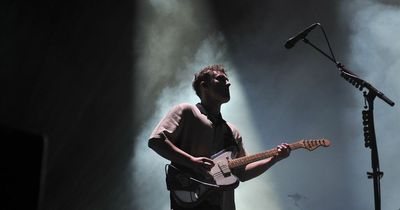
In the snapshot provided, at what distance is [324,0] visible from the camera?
479cm

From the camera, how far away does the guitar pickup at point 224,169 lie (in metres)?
2.54

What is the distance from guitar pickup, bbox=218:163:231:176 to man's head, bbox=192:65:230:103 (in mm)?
478

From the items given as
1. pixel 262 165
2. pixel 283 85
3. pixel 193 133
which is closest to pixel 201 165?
pixel 193 133

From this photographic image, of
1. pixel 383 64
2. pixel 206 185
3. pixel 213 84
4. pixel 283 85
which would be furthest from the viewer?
pixel 283 85

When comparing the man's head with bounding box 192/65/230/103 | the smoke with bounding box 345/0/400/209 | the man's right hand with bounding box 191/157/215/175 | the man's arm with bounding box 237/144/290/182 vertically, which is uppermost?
the smoke with bounding box 345/0/400/209

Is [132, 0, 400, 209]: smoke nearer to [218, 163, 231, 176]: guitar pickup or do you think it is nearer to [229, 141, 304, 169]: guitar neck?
[229, 141, 304, 169]: guitar neck

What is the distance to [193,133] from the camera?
2643mm

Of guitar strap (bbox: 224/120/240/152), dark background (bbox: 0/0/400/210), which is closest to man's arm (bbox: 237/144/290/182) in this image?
guitar strap (bbox: 224/120/240/152)

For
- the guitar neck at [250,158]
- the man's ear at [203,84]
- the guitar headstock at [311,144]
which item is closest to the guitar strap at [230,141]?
the guitar neck at [250,158]

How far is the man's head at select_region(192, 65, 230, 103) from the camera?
288 centimetres

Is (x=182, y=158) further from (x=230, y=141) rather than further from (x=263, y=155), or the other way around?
(x=263, y=155)

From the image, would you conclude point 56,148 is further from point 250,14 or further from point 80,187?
point 250,14

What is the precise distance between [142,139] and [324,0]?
2474 mm

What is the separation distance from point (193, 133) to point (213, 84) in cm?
43
